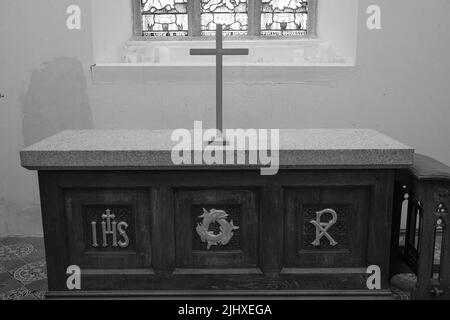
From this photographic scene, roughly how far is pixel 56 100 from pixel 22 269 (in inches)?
53.0

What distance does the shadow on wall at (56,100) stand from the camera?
361 cm

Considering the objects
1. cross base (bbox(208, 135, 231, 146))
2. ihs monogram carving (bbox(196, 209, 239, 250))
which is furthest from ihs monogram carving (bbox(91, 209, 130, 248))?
cross base (bbox(208, 135, 231, 146))

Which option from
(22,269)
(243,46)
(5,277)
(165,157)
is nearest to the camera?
(165,157)

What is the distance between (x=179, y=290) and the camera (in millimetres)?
2260

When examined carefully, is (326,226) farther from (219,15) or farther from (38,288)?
(219,15)

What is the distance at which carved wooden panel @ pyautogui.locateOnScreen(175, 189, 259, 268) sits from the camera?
221cm

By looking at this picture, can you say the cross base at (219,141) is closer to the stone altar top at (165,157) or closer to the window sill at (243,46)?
the stone altar top at (165,157)

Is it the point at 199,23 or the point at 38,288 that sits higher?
the point at 199,23

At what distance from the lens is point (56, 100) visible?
365 centimetres

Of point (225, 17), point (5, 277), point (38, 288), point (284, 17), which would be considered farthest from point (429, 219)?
point (225, 17)

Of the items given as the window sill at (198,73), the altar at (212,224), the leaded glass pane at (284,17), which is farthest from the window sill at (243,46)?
the altar at (212,224)

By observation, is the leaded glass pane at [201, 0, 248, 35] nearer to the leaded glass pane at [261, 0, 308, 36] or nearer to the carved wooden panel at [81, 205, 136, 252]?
the leaded glass pane at [261, 0, 308, 36]

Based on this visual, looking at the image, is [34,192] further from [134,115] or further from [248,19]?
[248,19]

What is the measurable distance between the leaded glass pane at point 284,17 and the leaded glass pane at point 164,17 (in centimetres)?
76
